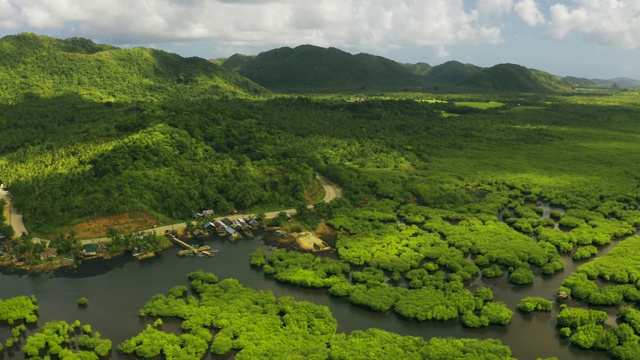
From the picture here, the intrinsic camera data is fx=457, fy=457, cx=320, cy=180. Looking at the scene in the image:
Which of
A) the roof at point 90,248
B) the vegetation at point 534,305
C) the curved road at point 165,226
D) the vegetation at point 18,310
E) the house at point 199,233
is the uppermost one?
the curved road at point 165,226

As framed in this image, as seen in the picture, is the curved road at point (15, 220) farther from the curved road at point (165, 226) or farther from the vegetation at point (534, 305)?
the vegetation at point (534, 305)

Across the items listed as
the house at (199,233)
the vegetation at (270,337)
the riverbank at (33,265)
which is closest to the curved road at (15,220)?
the riverbank at (33,265)

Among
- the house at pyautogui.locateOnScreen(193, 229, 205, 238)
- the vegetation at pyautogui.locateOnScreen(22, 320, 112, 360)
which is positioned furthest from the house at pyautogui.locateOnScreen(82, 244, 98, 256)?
the vegetation at pyautogui.locateOnScreen(22, 320, 112, 360)

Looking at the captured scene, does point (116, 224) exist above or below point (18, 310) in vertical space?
above

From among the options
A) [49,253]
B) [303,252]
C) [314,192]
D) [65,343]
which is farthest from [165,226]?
[314,192]

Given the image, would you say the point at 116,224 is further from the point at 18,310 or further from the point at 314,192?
the point at 314,192

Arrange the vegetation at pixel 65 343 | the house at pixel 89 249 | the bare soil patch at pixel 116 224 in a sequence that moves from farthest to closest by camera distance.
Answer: the bare soil patch at pixel 116 224
the house at pixel 89 249
the vegetation at pixel 65 343

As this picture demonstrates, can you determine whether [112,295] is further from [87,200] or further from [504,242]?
[504,242]
